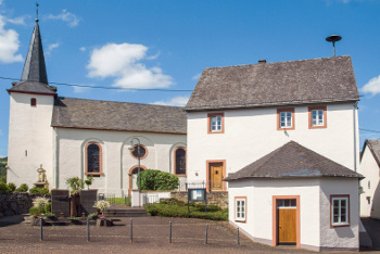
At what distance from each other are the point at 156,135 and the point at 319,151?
1972 cm

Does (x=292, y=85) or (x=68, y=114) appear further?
(x=68, y=114)

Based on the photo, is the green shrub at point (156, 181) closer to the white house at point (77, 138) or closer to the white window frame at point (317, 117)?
the white house at point (77, 138)

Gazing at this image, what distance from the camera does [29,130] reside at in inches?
1719

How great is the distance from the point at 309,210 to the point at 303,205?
0.36m

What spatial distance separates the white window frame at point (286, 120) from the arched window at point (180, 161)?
695 inches

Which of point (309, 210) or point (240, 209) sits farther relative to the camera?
point (240, 209)

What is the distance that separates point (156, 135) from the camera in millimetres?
46969

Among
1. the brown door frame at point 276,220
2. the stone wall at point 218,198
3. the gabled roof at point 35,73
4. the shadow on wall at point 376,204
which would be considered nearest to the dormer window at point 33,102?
the gabled roof at point 35,73

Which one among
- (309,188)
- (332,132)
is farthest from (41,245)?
(332,132)

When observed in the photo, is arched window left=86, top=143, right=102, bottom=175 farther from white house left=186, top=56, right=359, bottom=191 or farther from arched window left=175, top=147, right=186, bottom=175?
white house left=186, top=56, right=359, bottom=191

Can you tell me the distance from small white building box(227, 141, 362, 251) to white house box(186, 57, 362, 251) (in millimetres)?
46

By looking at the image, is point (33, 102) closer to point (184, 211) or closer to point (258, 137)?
point (184, 211)

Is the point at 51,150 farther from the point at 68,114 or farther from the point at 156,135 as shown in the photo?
the point at 156,135

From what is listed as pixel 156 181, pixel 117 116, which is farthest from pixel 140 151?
pixel 156 181
